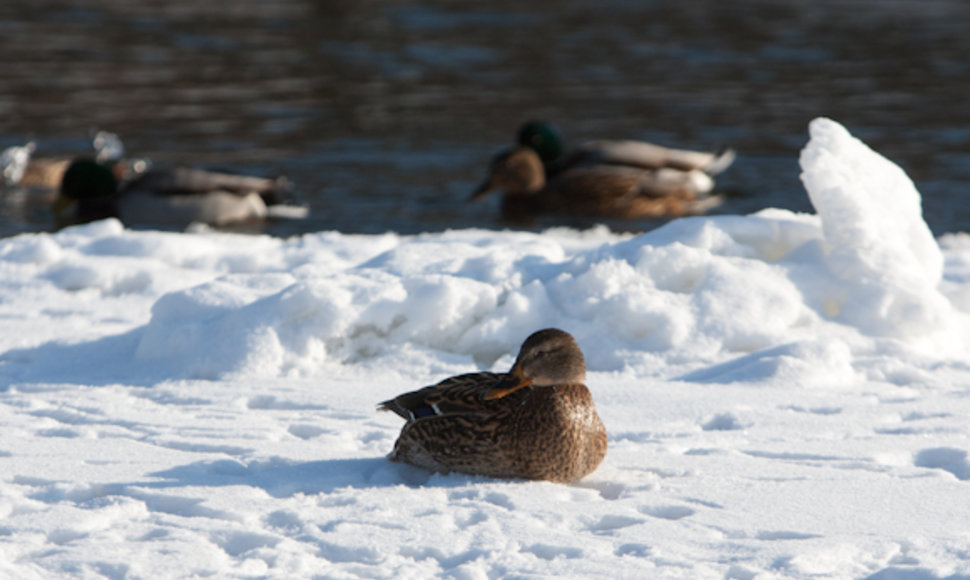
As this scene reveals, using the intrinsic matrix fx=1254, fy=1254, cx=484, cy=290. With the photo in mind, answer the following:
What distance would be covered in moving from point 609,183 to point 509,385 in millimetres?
8894

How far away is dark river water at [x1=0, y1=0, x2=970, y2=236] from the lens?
13781 mm

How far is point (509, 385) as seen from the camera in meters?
4.27

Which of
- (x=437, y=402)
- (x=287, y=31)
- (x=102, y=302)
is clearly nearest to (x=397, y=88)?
(x=287, y=31)

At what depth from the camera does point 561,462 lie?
4246mm

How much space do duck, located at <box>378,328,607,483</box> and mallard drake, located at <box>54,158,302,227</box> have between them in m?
8.64

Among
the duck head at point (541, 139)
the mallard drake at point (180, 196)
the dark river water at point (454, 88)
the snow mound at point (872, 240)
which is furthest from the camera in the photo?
the duck head at point (541, 139)

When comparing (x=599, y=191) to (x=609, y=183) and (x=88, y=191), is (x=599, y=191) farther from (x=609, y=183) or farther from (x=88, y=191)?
(x=88, y=191)

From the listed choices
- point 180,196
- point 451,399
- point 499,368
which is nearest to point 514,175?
point 180,196

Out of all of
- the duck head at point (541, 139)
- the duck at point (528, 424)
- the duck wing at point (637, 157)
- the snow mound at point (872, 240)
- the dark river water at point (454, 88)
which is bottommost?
the duck at point (528, 424)

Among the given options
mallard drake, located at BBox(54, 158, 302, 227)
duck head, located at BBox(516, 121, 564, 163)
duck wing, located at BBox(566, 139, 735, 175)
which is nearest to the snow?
mallard drake, located at BBox(54, 158, 302, 227)

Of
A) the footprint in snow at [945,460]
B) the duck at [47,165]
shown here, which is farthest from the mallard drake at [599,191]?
the footprint in snow at [945,460]

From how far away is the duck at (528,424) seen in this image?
13.9 feet

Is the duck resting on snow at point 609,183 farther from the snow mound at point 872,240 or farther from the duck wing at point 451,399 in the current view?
the duck wing at point 451,399

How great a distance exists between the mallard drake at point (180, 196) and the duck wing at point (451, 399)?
27.6ft
